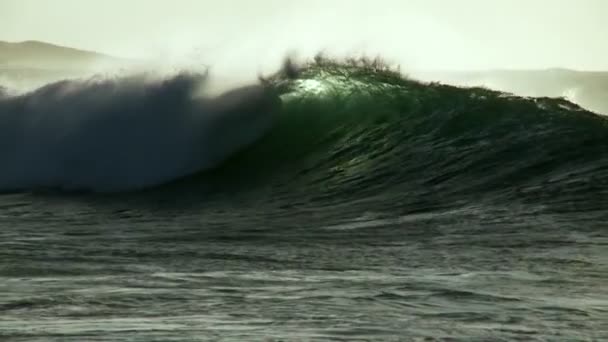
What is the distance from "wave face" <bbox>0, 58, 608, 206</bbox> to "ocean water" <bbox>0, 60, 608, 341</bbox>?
0.16 feet

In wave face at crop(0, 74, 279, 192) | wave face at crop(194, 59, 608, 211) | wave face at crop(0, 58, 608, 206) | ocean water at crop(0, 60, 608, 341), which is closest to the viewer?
ocean water at crop(0, 60, 608, 341)

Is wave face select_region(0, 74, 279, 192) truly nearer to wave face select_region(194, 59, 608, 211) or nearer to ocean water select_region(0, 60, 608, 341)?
ocean water select_region(0, 60, 608, 341)

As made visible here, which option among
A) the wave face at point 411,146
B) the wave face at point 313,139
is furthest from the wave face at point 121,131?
the wave face at point 411,146

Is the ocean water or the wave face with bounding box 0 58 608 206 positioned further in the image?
the wave face with bounding box 0 58 608 206

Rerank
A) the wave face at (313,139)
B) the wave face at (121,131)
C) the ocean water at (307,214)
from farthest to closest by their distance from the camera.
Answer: the wave face at (121,131), the wave face at (313,139), the ocean water at (307,214)

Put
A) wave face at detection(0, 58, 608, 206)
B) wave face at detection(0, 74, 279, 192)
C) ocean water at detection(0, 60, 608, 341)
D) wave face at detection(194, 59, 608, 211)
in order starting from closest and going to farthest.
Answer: ocean water at detection(0, 60, 608, 341) < wave face at detection(194, 59, 608, 211) < wave face at detection(0, 58, 608, 206) < wave face at detection(0, 74, 279, 192)

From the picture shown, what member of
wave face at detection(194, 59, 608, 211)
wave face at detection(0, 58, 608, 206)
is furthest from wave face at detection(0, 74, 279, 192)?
wave face at detection(194, 59, 608, 211)

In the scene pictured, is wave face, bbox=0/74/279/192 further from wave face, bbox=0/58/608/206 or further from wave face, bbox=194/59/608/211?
wave face, bbox=194/59/608/211

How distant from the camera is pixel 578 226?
12.0 meters

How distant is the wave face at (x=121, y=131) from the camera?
18719 mm

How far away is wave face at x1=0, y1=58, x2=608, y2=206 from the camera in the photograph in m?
15.5

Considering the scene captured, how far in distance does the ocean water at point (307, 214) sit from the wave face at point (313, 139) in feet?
0.16

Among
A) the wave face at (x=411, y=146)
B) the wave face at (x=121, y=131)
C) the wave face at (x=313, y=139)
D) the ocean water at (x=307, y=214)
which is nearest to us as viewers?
the ocean water at (x=307, y=214)

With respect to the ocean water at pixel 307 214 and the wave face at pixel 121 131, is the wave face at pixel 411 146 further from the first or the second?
the wave face at pixel 121 131
